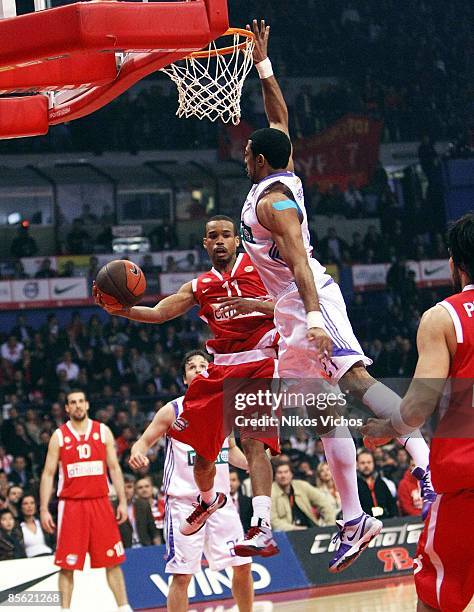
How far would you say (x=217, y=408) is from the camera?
592 cm

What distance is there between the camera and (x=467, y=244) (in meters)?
4.41

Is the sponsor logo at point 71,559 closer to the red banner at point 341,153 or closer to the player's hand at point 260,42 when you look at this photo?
the player's hand at point 260,42

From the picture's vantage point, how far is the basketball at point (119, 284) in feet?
19.9

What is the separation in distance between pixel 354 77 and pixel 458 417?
17.7 metres

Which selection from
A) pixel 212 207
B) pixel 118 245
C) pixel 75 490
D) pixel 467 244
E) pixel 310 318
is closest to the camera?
pixel 467 244

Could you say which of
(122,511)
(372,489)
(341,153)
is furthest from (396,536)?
(341,153)

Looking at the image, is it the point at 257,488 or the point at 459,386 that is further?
the point at 257,488

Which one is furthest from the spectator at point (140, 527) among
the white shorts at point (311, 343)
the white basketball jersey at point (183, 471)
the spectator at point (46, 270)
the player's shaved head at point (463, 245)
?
the player's shaved head at point (463, 245)

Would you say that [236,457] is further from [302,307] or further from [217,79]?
[302,307]

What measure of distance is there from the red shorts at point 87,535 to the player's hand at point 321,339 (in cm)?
509

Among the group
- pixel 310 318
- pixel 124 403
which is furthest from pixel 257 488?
pixel 124 403

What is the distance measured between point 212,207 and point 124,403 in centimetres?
596

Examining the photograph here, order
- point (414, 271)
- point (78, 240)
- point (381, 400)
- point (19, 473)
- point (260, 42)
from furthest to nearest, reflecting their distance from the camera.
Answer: point (414, 271) → point (78, 240) → point (19, 473) → point (260, 42) → point (381, 400)

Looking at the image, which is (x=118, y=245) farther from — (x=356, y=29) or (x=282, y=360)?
(x=282, y=360)
